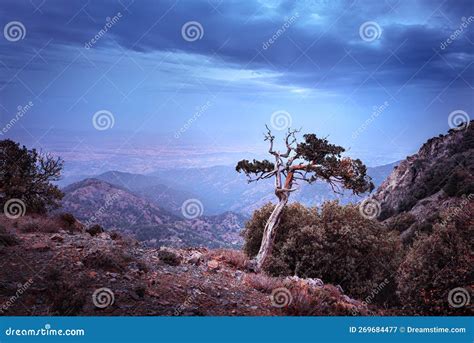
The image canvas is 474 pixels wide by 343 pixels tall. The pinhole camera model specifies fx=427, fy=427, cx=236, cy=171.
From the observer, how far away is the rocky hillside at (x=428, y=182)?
40491 millimetres

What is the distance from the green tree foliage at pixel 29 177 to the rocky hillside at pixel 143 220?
16.1 metres

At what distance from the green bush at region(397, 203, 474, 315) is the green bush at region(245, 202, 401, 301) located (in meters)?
4.35

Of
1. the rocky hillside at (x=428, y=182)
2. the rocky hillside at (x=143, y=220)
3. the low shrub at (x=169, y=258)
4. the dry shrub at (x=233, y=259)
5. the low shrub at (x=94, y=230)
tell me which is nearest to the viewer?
the low shrub at (x=169, y=258)

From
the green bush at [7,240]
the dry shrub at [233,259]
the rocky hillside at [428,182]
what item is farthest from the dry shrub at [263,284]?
the rocky hillside at [428,182]

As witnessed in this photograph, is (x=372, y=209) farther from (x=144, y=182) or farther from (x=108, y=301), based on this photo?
(x=144, y=182)

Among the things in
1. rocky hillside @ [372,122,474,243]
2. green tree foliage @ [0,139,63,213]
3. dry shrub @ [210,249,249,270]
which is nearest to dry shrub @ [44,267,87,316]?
dry shrub @ [210,249,249,270]

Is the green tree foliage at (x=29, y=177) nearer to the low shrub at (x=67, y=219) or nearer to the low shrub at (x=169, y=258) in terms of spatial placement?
the low shrub at (x=67, y=219)

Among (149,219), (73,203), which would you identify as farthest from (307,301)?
(149,219)

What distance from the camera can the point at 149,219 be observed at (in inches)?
2087

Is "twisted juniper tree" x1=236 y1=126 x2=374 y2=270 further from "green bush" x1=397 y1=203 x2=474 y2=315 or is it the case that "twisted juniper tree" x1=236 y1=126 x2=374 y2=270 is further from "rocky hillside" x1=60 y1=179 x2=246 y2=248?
"rocky hillside" x1=60 y1=179 x2=246 y2=248

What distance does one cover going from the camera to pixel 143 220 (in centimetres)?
5153

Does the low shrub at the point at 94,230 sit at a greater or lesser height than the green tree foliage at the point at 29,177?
lesser

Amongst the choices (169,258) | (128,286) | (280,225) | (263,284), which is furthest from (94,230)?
(280,225)

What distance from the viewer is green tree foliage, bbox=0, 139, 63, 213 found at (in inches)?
794
